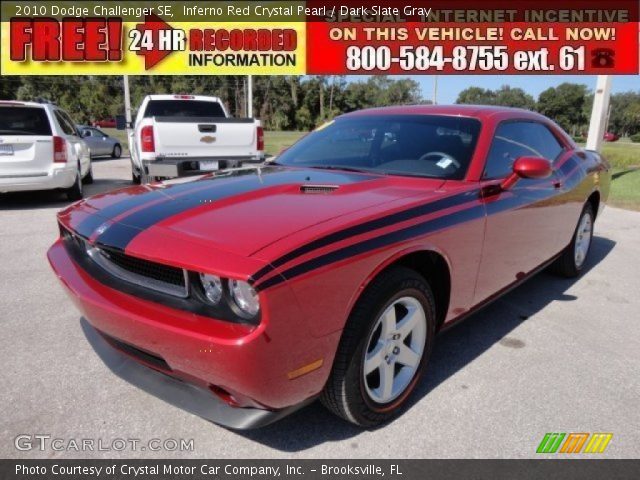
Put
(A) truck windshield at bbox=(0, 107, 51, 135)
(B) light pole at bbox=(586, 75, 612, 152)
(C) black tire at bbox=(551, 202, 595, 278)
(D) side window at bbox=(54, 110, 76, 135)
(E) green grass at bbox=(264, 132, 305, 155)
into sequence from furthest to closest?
(E) green grass at bbox=(264, 132, 305, 155)
(B) light pole at bbox=(586, 75, 612, 152)
(D) side window at bbox=(54, 110, 76, 135)
(A) truck windshield at bbox=(0, 107, 51, 135)
(C) black tire at bbox=(551, 202, 595, 278)

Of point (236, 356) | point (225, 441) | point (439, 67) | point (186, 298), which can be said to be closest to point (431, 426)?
point (225, 441)

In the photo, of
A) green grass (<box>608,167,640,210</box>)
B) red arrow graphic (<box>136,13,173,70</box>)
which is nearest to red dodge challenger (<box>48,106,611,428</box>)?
green grass (<box>608,167,640,210</box>)

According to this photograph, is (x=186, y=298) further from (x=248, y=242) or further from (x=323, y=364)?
(x=323, y=364)

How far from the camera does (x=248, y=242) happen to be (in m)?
1.87

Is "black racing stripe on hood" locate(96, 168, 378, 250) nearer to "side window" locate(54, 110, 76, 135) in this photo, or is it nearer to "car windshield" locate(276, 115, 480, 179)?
"car windshield" locate(276, 115, 480, 179)

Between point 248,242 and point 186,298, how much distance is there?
0.33 metres

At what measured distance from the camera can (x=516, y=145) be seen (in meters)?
3.53

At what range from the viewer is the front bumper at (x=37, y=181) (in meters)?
7.30

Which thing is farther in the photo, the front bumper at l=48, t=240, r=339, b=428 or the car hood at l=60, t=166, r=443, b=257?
the car hood at l=60, t=166, r=443, b=257

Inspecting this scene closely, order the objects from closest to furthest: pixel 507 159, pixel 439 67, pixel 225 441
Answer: pixel 225 441 < pixel 507 159 < pixel 439 67

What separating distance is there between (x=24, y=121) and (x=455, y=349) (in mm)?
7281

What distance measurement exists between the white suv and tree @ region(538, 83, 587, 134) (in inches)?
2905

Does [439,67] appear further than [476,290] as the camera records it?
Yes

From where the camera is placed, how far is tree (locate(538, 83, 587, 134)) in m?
71.1
